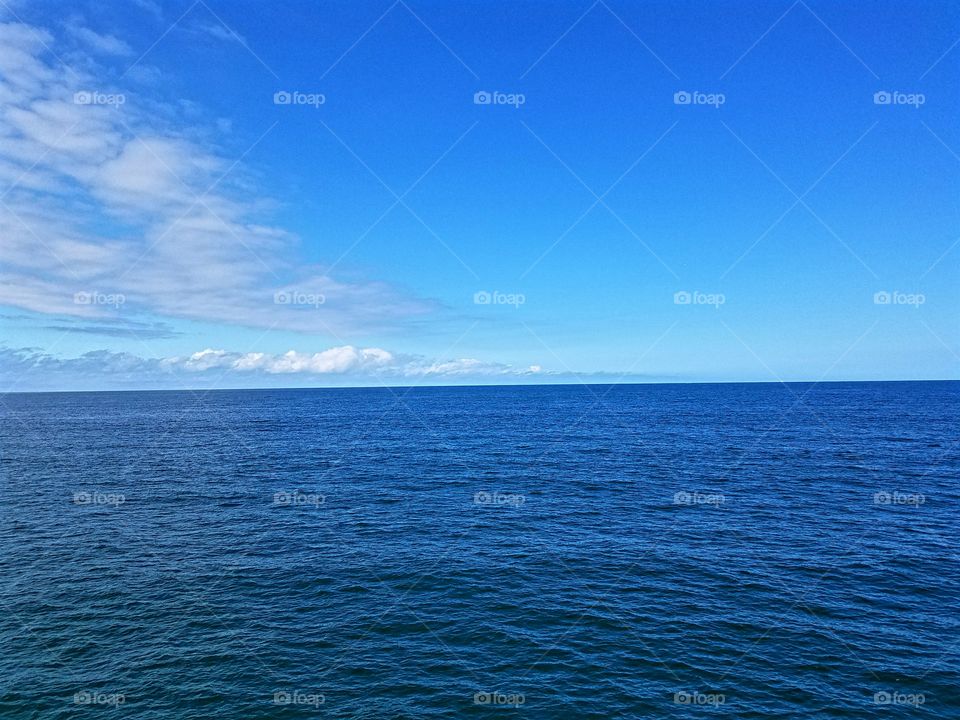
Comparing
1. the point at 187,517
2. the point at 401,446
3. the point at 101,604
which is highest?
the point at 401,446

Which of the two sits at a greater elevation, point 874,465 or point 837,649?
point 874,465

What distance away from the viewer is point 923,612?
25594mm

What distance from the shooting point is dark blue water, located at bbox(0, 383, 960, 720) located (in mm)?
20188

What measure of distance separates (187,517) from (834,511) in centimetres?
5645

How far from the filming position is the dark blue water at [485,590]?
66.2 feet

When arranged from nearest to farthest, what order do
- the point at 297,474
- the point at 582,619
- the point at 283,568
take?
the point at 582,619 < the point at 283,568 < the point at 297,474

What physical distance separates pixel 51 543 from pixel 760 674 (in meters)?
47.1

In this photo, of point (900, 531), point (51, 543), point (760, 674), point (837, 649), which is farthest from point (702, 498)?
point (51, 543)

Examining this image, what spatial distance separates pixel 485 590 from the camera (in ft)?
94.2

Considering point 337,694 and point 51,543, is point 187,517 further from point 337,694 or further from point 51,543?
point 337,694

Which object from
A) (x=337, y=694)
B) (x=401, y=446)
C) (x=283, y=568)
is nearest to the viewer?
(x=337, y=694)

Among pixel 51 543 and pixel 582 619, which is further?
pixel 51 543

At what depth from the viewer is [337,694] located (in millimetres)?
20203

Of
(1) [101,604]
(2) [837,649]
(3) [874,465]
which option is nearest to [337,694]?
(1) [101,604]
